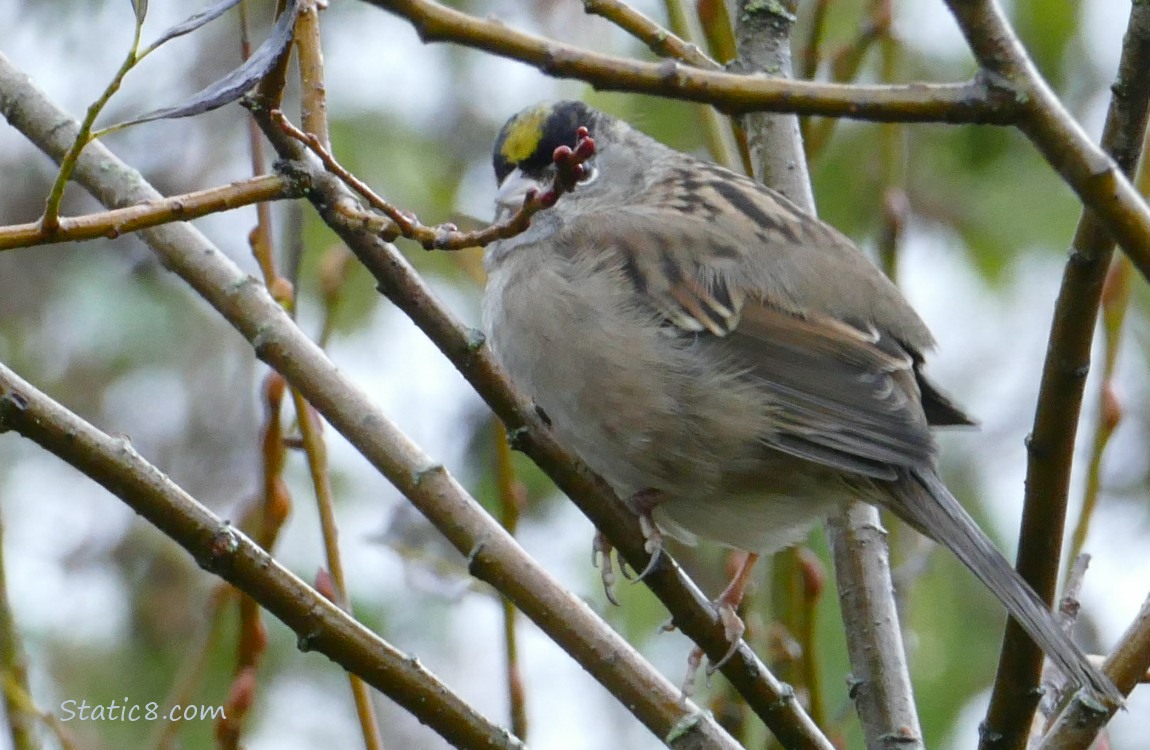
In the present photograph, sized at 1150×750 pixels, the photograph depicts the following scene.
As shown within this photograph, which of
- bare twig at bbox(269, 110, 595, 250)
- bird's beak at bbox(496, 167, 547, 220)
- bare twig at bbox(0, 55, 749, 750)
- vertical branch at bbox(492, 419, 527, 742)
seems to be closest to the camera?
bare twig at bbox(269, 110, 595, 250)

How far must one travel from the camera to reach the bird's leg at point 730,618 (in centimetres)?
246

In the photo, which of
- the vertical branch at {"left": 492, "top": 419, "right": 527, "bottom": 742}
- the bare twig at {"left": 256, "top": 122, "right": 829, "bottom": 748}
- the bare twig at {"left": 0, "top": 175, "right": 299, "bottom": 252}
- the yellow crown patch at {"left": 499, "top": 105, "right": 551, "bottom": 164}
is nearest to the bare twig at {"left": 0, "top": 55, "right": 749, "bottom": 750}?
the bare twig at {"left": 256, "top": 122, "right": 829, "bottom": 748}

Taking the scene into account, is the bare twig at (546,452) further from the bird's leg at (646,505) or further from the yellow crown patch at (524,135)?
the yellow crown patch at (524,135)

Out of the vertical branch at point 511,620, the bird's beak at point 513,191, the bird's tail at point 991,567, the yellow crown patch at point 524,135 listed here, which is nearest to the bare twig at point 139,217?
the vertical branch at point 511,620

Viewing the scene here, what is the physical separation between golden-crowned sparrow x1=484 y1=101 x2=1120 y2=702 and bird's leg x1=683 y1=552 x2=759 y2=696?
106 mm

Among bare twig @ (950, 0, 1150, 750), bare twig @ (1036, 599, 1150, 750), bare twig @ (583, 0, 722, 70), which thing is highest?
bare twig @ (583, 0, 722, 70)

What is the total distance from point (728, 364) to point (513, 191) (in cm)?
71

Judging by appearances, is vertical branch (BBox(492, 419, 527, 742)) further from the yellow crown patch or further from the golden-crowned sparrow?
the yellow crown patch

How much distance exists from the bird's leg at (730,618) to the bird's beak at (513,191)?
914 millimetres

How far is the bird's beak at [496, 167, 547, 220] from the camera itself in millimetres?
3288

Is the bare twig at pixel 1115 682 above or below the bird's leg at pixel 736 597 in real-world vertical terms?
below

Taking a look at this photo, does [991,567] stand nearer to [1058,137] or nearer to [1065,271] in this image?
[1065,271]

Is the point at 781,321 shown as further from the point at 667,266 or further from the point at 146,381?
the point at 146,381

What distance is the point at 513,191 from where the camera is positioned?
11.0 ft
